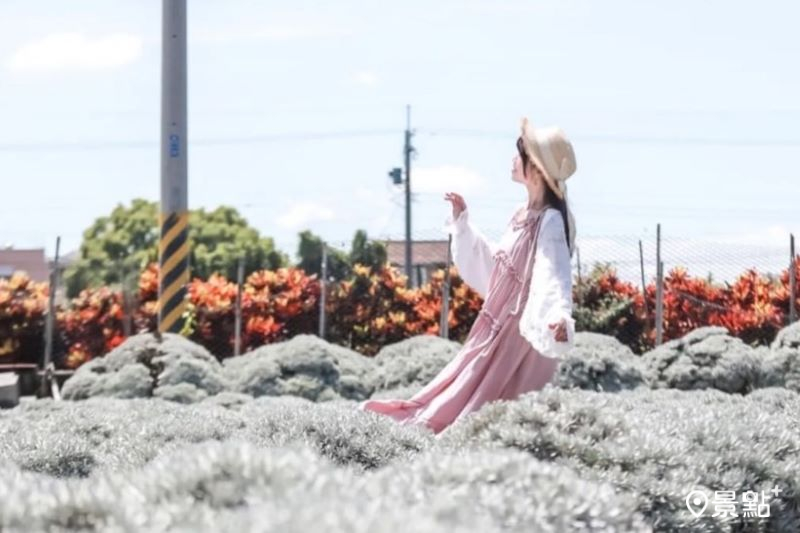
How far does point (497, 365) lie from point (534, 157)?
2.94 feet

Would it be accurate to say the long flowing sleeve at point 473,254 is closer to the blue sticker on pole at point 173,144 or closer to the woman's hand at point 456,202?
the woman's hand at point 456,202

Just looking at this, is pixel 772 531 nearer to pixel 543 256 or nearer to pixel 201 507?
pixel 543 256

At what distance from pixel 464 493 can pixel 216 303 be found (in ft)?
46.9

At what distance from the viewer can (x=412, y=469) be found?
3506 mm

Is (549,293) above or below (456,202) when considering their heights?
below

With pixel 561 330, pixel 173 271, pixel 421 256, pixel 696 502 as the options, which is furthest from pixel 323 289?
pixel 696 502

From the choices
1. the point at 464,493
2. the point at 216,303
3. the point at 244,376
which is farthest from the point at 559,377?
the point at 464,493

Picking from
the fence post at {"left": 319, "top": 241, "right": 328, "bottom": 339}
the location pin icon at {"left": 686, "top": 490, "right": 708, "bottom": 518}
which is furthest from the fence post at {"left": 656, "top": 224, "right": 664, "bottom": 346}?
the location pin icon at {"left": 686, "top": 490, "right": 708, "bottom": 518}

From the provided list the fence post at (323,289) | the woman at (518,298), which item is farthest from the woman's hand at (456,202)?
the fence post at (323,289)

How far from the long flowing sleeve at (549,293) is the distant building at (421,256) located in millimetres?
9477

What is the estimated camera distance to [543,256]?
23.2 ft

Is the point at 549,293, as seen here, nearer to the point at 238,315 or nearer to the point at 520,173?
the point at 520,173

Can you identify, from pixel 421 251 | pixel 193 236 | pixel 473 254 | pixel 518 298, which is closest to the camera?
pixel 518 298

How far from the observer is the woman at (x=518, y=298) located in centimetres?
709
